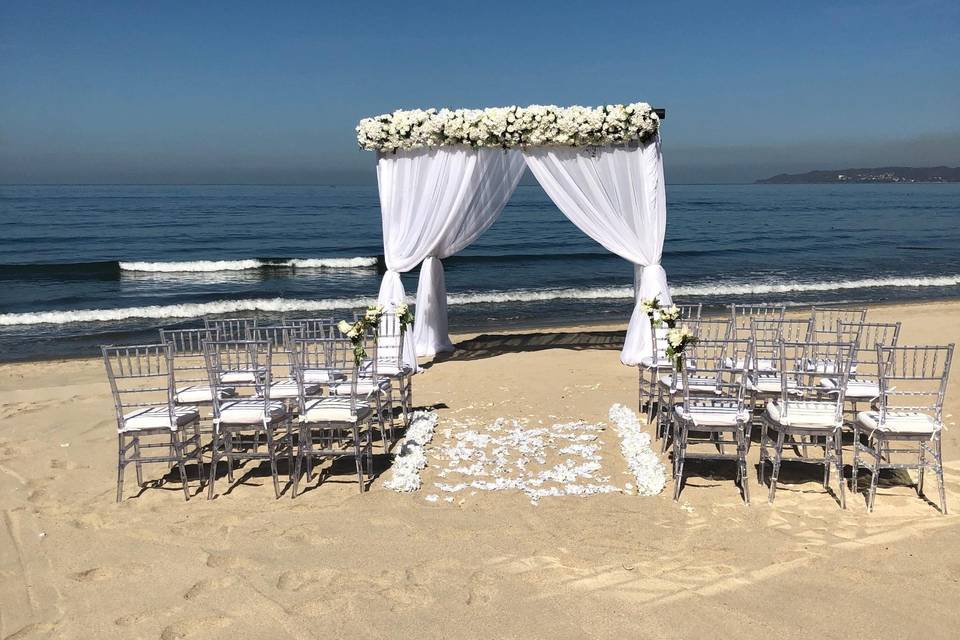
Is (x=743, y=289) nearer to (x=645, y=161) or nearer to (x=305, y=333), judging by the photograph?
(x=645, y=161)

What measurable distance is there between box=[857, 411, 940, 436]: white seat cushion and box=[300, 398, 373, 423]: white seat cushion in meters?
3.44

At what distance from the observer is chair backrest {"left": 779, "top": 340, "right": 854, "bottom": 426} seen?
5.25 m

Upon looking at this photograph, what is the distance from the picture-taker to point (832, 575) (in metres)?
4.22

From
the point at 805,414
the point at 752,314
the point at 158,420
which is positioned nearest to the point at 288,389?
the point at 158,420

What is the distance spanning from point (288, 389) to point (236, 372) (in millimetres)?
1039

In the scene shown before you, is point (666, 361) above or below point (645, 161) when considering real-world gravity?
below

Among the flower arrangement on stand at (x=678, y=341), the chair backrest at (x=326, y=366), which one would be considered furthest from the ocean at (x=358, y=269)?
the flower arrangement on stand at (x=678, y=341)

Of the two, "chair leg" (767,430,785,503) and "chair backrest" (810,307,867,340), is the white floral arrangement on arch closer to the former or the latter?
"chair backrest" (810,307,867,340)

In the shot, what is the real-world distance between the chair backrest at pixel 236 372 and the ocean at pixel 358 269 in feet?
21.7

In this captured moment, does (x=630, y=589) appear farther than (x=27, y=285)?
No

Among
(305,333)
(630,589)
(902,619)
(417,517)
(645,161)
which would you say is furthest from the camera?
(645,161)

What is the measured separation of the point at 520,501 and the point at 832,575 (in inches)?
77.4

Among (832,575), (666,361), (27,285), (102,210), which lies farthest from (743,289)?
(102,210)

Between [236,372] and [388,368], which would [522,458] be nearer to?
[388,368]
